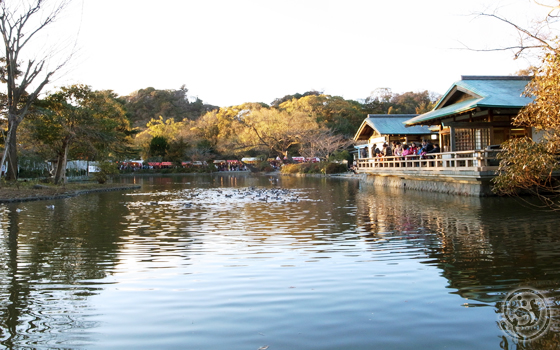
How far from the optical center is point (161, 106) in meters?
95.9

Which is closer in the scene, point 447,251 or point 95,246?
point 447,251

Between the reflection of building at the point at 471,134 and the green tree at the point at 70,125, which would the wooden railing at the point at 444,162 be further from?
the green tree at the point at 70,125

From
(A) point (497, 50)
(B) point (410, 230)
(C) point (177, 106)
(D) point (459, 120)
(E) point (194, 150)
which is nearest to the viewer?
(A) point (497, 50)

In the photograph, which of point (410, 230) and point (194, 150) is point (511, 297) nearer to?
point (410, 230)

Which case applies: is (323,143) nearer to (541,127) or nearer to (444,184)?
(444,184)

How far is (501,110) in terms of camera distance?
20266 mm

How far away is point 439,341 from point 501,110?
1857cm

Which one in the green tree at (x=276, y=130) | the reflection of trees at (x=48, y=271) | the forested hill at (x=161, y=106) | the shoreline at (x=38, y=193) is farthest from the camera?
the forested hill at (x=161, y=106)

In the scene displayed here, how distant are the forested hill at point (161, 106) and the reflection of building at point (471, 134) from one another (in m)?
73.6

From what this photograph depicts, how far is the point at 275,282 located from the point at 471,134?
19972 mm

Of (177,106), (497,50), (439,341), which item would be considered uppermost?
(177,106)

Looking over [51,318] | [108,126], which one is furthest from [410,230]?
[108,126]

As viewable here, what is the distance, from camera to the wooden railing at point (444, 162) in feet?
56.1

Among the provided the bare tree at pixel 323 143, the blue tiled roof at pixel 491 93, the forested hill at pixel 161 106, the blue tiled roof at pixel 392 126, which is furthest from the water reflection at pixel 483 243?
the forested hill at pixel 161 106
